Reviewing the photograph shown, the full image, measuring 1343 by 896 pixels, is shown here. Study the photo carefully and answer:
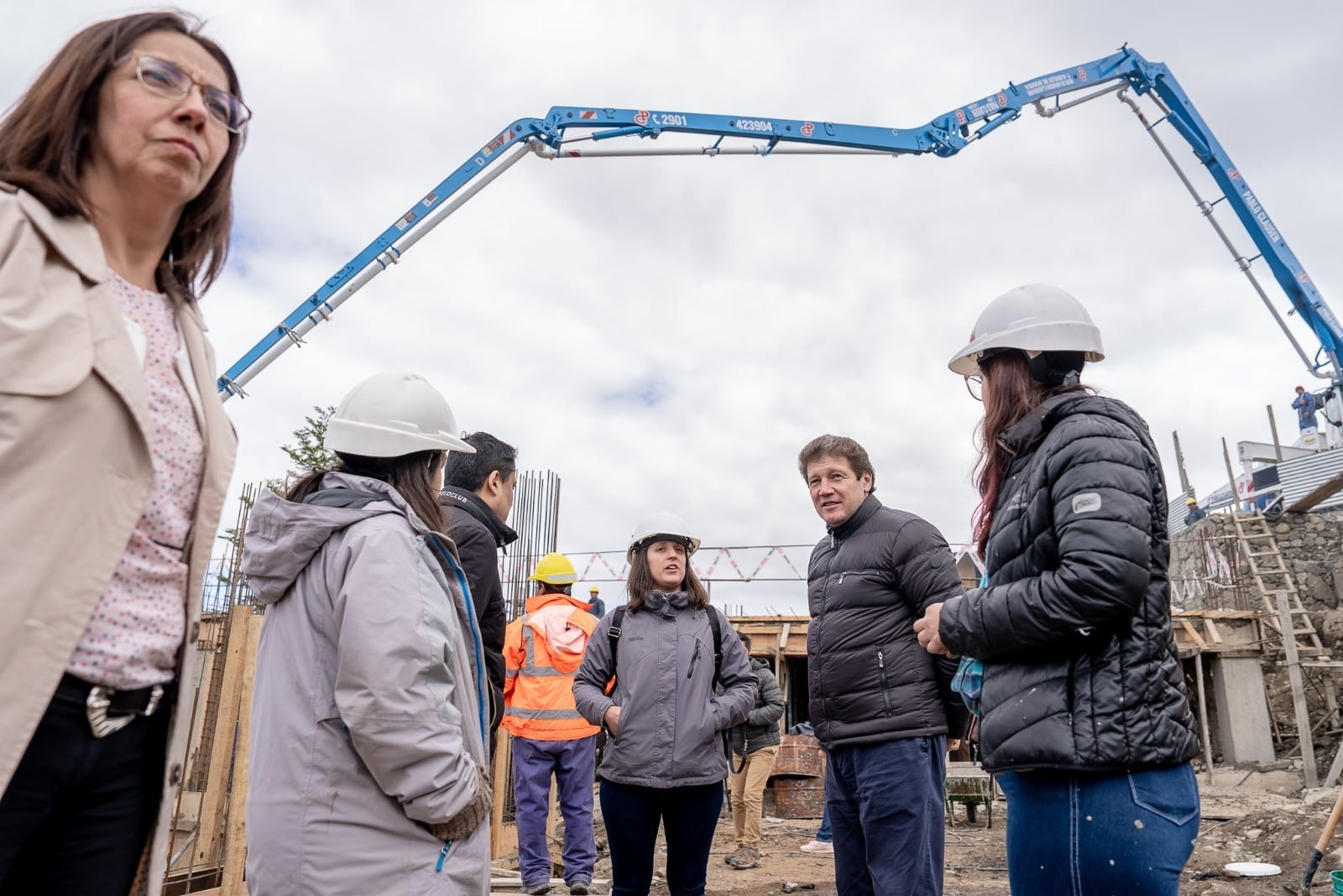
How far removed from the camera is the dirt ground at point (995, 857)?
7.25 m

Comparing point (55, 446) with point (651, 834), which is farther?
point (651, 834)

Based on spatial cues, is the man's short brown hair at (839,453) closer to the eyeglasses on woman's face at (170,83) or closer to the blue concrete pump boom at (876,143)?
the eyeglasses on woman's face at (170,83)

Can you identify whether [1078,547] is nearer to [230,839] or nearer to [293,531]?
[293,531]

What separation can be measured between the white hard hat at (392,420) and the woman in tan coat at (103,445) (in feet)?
2.78

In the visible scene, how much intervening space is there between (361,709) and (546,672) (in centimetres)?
448

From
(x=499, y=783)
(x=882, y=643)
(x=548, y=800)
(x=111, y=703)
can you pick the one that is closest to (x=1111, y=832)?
(x=882, y=643)

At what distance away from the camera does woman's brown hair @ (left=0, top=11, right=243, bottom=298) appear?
1.36 m

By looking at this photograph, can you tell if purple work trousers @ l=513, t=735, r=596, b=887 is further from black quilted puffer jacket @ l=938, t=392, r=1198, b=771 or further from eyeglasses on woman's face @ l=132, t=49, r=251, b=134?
eyeglasses on woman's face @ l=132, t=49, r=251, b=134

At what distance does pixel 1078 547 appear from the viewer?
1.99 meters

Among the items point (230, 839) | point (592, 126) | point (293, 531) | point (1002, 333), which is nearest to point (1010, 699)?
point (1002, 333)

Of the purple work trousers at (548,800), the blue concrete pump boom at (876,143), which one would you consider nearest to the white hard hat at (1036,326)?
the purple work trousers at (548,800)

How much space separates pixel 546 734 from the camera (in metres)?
6.28

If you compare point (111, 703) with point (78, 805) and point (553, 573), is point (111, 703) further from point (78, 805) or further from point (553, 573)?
point (553, 573)

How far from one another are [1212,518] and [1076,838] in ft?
72.5
